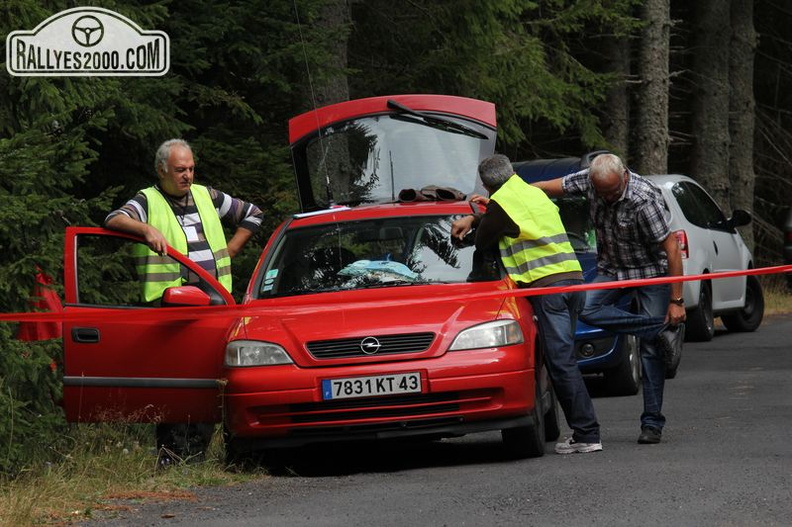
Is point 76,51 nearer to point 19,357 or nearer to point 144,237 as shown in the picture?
point 144,237

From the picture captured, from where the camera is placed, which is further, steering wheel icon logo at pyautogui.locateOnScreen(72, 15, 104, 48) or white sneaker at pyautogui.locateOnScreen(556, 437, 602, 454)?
steering wheel icon logo at pyautogui.locateOnScreen(72, 15, 104, 48)

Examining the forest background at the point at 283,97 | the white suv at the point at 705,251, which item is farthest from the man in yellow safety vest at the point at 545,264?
the white suv at the point at 705,251

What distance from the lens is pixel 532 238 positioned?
9570 millimetres

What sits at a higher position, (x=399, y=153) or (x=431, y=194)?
(x=399, y=153)

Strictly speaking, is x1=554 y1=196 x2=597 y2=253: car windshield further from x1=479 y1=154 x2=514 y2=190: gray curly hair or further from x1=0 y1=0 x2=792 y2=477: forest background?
x1=479 y1=154 x2=514 y2=190: gray curly hair

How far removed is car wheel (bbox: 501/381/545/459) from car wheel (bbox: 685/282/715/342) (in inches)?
305

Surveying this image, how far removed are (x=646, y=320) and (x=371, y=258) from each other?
1.70 meters

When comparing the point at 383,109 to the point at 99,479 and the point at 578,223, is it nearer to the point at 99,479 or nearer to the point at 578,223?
the point at 578,223

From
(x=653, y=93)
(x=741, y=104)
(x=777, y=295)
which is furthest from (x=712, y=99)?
(x=653, y=93)

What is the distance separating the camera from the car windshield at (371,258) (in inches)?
389

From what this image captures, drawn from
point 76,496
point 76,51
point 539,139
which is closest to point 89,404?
point 76,496

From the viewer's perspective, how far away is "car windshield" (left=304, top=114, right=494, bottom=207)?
12984 millimetres

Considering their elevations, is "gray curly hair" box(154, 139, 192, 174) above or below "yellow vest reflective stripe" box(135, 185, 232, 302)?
above

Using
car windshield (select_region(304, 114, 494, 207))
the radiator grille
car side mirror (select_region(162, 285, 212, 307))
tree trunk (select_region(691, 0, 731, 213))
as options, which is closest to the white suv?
car windshield (select_region(304, 114, 494, 207))
